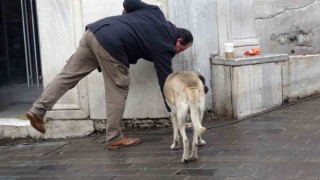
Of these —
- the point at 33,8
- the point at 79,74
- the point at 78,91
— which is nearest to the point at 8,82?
the point at 33,8

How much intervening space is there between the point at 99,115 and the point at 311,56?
3232 mm

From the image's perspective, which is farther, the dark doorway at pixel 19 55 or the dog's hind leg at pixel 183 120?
the dark doorway at pixel 19 55

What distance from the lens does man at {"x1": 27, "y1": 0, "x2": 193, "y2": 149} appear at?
6547mm

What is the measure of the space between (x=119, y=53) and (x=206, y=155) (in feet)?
5.18

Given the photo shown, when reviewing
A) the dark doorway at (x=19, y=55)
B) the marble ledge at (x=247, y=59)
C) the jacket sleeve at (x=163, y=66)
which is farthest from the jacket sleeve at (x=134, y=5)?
the dark doorway at (x=19, y=55)

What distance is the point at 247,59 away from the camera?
24.6 feet

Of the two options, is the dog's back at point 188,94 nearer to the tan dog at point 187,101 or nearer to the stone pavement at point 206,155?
the tan dog at point 187,101

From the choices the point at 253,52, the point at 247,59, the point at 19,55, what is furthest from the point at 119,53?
the point at 19,55

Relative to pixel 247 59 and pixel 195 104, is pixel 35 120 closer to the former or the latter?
pixel 195 104

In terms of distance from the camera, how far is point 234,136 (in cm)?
677

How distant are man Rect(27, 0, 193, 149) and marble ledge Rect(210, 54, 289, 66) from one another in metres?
0.91

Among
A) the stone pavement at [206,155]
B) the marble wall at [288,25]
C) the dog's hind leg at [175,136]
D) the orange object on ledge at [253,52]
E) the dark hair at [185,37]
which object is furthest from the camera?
the marble wall at [288,25]

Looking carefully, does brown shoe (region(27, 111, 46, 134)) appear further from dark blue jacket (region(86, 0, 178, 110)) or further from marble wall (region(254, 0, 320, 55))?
marble wall (region(254, 0, 320, 55))

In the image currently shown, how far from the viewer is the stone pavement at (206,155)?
5.48 meters
